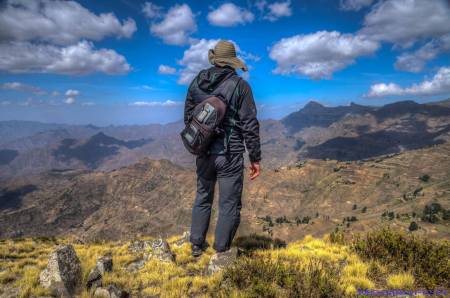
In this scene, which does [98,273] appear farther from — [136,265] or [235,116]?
[235,116]

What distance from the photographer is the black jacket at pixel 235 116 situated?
6.31 metres

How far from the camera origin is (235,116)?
6.50 m

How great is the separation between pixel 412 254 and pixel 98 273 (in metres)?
6.47

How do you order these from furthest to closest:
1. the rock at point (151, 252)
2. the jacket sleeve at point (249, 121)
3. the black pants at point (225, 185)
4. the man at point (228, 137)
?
the rock at point (151, 252), the black pants at point (225, 185), the man at point (228, 137), the jacket sleeve at point (249, 121)

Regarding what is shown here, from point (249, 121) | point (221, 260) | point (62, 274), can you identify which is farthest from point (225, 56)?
point (62, 274)

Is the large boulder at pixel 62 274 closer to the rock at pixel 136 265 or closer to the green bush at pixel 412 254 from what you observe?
the rock at pixel 136 265

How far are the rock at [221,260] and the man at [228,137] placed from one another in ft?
0.94

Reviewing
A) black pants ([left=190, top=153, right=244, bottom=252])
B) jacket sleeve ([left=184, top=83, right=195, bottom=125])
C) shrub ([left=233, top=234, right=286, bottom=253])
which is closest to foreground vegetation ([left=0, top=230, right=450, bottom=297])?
black pants ([left=190, top=153, right=244, bottom=252])

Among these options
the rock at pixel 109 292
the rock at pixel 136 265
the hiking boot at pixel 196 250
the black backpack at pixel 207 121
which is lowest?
the rock at pixel 136 265

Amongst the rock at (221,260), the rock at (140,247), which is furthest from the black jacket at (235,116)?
the rock at (140,247)

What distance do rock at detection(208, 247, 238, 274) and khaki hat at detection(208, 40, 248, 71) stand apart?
4097 mm

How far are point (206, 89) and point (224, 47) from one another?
1056 mm

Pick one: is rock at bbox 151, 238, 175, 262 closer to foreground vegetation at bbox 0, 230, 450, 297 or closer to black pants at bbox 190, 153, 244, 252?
foreground vegetation at bbox 0, 230, 450, 297

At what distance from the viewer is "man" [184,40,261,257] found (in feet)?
20.9
